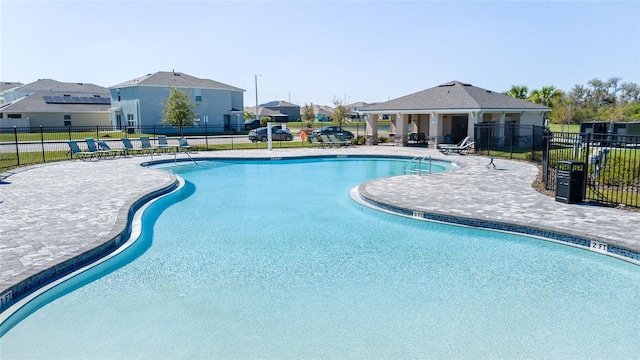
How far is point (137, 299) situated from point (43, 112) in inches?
1907

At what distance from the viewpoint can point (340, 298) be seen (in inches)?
244

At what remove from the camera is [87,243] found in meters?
7.54

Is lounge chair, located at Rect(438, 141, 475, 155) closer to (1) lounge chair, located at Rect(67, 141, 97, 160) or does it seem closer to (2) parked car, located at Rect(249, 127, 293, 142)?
(2) parked car, located at Rect(249, 127, 293, 142)

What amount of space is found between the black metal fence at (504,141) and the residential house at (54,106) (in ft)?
135

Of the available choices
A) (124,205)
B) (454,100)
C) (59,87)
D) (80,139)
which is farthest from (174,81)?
(124,205)

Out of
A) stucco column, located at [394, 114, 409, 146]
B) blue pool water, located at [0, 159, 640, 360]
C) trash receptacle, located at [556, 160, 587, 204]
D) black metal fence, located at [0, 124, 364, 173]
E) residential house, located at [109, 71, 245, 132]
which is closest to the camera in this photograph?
blue pool water, located at [0, 159, 640, 360]

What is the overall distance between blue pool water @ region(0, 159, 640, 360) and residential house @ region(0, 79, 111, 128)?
44.4 m

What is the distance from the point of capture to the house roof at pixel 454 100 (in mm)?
24766

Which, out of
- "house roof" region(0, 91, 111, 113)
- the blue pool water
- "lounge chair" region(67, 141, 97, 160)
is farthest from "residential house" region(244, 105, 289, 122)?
the blue pool water

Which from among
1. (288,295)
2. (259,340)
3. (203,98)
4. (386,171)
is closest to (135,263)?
(288,295)

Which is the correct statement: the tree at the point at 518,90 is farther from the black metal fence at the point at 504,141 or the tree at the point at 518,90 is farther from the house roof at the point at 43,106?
the house roof at the point at 43,106

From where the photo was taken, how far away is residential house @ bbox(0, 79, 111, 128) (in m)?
45.1

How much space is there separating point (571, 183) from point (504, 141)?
1660 centimetres

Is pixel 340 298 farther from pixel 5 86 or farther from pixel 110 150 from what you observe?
pixel 5 86
